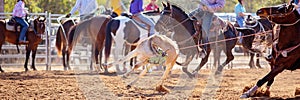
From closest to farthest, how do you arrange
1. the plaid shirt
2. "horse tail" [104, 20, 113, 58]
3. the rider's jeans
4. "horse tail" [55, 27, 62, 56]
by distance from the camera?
"horse tail" [104, 20, 113, 58]
the plaid shirt
the rider's jeans
"horse tail" [55, 27, 62, 56]

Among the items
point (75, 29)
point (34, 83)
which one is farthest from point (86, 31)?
point (34, 83)

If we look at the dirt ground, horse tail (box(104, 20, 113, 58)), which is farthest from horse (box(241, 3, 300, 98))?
horse tail (box(104, 20, 113, 58))

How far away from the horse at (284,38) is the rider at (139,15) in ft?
18.7

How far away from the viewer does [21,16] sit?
1592 centimetres

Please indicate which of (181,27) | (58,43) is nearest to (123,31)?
(58,43)

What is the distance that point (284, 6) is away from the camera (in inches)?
347

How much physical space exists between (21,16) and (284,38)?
29.6 feet

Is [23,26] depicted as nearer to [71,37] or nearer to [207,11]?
[71,37]

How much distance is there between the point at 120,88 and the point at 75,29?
6701mm

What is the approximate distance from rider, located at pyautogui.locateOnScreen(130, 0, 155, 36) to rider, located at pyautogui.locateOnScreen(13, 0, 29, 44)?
120 inches

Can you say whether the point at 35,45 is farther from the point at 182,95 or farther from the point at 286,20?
the point at 286,20

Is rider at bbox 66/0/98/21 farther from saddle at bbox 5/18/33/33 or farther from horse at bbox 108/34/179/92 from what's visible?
horse at bbox 108/34/179/92

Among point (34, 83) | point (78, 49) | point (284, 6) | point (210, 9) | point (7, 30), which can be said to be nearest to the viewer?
point (284, 6)

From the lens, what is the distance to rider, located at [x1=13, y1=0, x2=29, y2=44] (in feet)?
51.8
